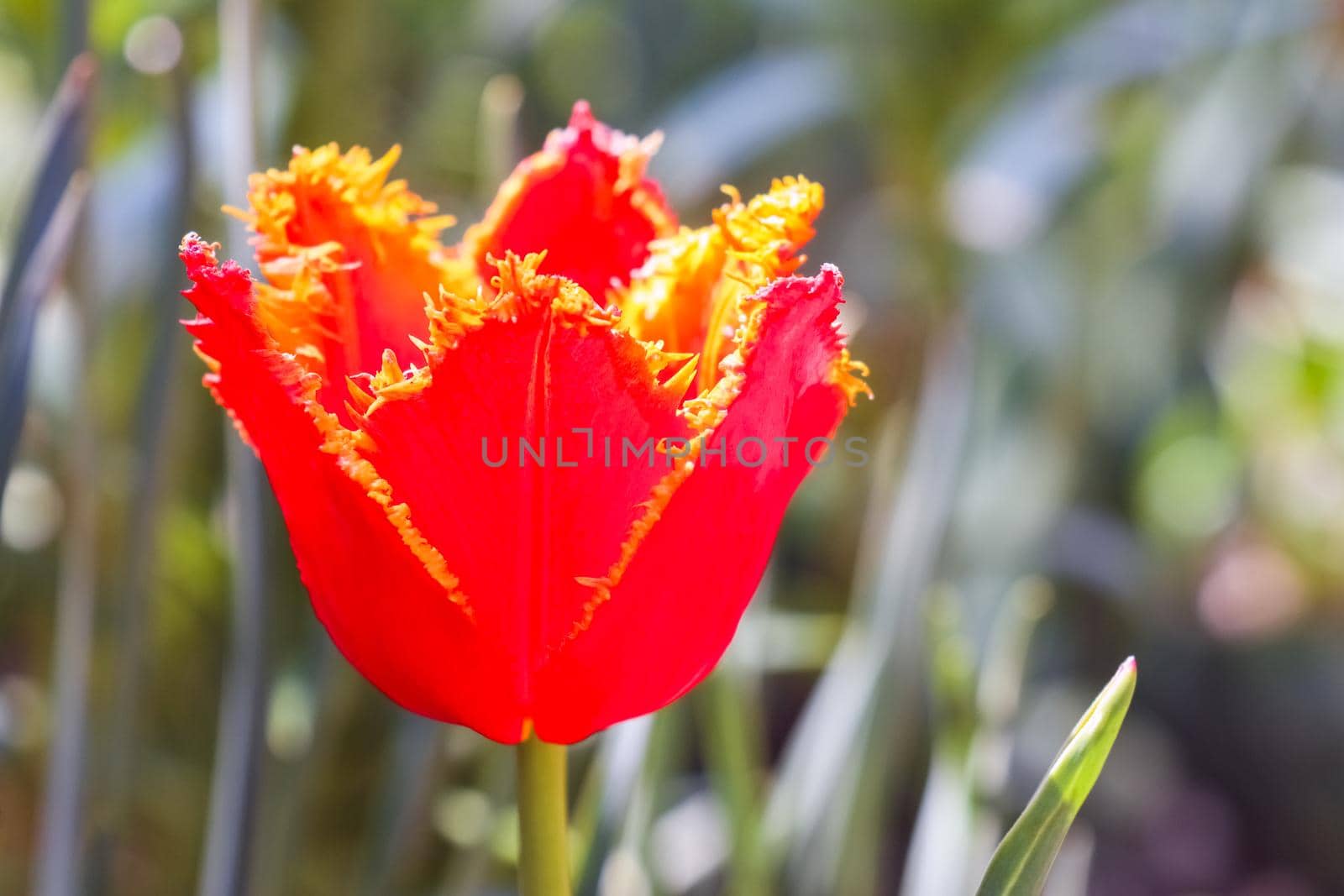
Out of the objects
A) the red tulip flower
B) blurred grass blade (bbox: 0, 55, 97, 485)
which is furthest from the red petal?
blurred grass blade (bbox: 0, 55, 97, 485)

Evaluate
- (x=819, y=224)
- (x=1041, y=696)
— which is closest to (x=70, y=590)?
(x=1041, y=696)

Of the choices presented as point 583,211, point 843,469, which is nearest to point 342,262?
point 583,211

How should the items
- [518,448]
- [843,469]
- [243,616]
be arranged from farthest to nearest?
1. [843,469]
2. [243,616]
3. [518,448]

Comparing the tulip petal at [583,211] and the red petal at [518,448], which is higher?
the tulip petal at [583,211]

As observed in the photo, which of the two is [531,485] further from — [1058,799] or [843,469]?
[843,469]

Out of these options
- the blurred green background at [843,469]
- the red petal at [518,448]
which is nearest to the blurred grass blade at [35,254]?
the blurred green background at [843,469]

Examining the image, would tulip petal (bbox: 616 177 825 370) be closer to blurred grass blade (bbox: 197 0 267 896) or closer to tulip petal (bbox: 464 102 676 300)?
tulip petal (bbox: 464 102 676 300)

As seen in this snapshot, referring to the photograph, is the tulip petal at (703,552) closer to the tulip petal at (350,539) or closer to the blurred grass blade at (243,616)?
the tulip petal at (350,539)
